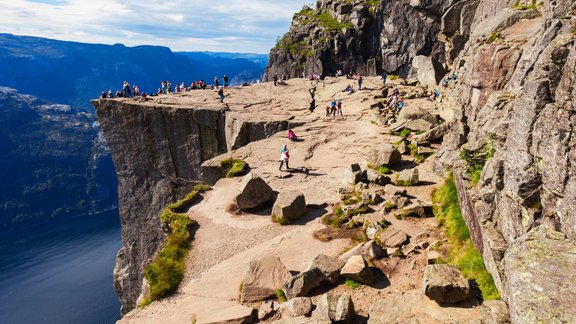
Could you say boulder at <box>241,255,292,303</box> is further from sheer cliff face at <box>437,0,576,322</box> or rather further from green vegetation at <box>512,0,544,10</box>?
green vegetation at <box>512,0,544,10</box>

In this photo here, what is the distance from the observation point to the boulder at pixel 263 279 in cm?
1770

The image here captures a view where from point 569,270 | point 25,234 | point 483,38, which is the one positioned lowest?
point 25,234

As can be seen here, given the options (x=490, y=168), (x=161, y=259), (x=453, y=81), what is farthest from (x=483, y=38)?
(x=161, y=259)

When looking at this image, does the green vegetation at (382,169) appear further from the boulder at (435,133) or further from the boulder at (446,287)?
the boulder at (446,287)

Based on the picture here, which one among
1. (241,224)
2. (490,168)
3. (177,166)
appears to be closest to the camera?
(490,168)

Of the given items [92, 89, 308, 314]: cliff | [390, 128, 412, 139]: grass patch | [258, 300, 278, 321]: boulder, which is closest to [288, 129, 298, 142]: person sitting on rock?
[92, 89, 308, 314]: cliff

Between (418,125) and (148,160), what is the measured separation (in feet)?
137

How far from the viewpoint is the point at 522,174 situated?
13.3 meters

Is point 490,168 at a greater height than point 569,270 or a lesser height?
greater

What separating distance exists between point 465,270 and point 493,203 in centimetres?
303

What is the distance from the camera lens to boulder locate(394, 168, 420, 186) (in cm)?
2695

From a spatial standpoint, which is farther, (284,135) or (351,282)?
(284,135)

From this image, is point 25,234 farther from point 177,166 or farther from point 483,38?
point 483,38

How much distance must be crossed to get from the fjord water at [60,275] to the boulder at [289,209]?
82818 mm
